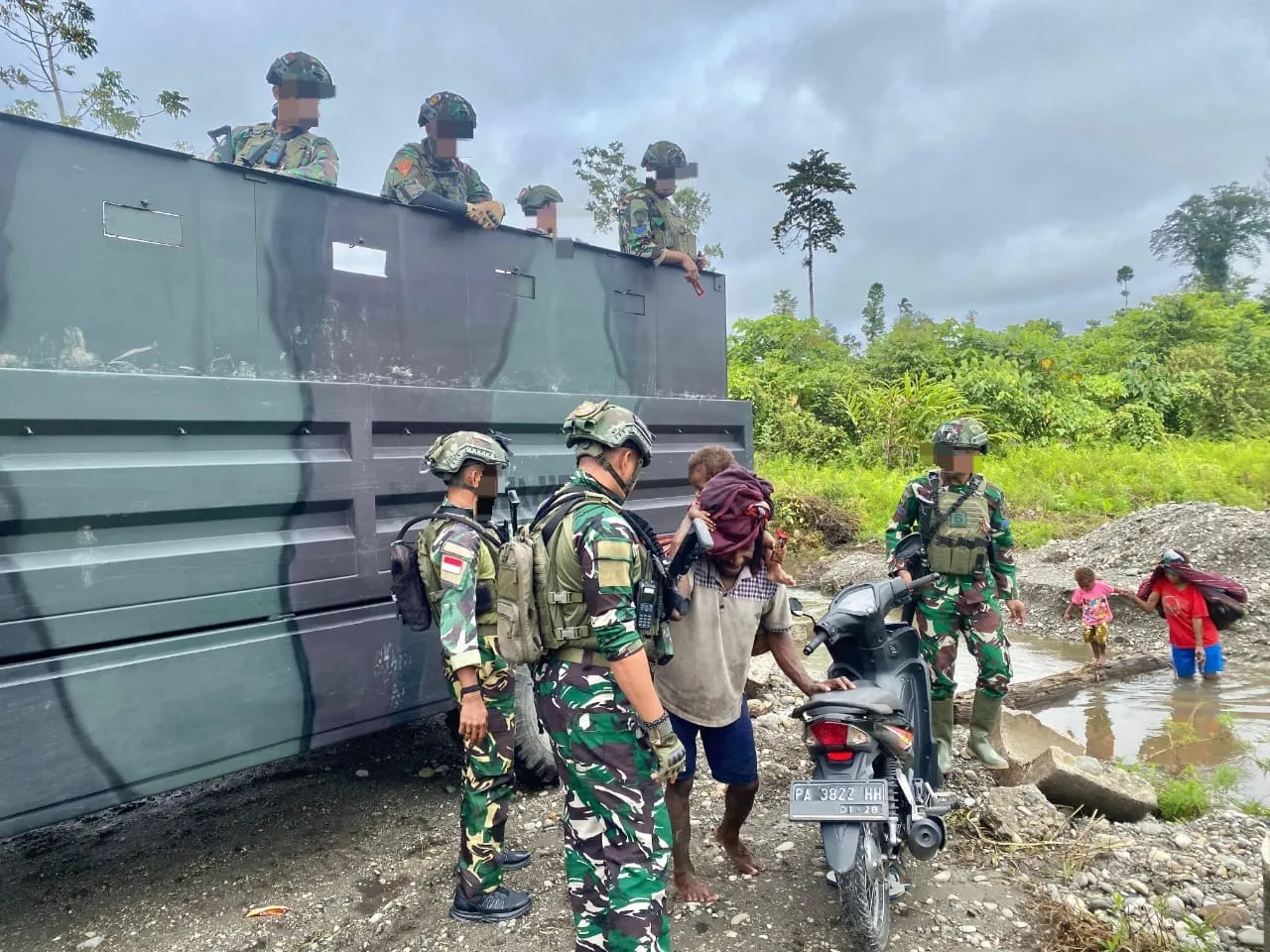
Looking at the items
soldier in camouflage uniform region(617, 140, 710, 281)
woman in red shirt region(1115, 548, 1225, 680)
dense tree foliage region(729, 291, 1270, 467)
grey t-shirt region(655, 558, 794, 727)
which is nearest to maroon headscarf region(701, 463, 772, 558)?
grey t-shirt region(655, 558, 794, 727)

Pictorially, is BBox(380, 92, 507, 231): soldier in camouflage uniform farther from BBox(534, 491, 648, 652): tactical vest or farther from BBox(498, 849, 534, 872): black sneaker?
BBox(498, 849, 534, 872): black sneaker

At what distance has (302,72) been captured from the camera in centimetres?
445

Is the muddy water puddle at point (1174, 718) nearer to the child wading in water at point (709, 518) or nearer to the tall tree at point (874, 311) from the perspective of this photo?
the child wading in water at point (709, 518)

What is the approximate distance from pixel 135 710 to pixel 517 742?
1427 mm

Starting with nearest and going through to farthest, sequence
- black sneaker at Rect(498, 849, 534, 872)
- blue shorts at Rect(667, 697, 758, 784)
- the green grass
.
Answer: blue shorts at Rect(667, 697, 758, 784) < black sneaker at Rect(498, 849, 534, 872) < the green grass

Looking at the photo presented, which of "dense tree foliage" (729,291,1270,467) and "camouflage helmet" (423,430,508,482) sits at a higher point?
"dense tree foliage" (729,291,1270,467)

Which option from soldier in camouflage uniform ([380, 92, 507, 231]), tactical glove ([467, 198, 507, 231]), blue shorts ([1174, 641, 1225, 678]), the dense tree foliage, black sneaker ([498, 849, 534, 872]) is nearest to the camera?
black sneaker ([498, 849, 534, 872])

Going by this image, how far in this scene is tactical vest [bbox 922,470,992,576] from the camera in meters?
3.74

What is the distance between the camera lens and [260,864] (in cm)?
315

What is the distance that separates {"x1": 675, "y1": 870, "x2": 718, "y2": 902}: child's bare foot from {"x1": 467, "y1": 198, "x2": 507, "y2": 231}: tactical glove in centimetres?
244

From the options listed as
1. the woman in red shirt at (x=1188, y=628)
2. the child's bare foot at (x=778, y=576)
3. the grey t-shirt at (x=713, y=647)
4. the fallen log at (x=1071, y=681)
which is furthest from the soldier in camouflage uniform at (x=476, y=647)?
the woman in red shirt at (x=1188, y=628)

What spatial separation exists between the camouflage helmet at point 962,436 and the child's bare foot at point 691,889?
2107 millimetres

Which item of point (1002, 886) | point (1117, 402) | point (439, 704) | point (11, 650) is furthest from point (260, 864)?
point (1117, 402)

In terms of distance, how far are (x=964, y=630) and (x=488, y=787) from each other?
Answer: 2.24 meters
